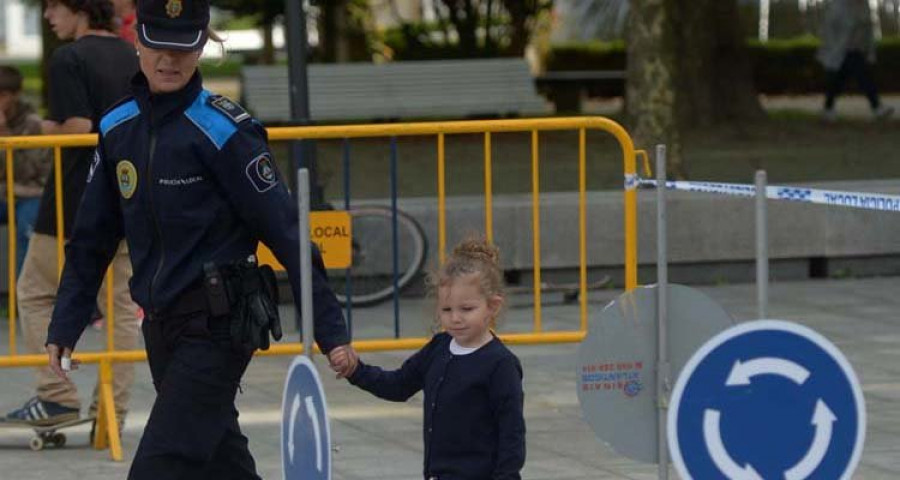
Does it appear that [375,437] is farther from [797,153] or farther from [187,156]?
[797,153]

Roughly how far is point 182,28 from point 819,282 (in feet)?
23.5

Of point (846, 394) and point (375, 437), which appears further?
point (375, 437)

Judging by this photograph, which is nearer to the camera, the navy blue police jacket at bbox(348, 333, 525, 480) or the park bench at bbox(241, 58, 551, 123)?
the navy blue police jacket at bbox(348, 333, 525, 480)

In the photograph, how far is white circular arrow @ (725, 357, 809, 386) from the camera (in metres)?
5.00

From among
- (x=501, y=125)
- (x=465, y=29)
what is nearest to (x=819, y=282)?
(x=501, y=125)

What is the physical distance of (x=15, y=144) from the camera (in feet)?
25.6

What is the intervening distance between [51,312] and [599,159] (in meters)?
8.65

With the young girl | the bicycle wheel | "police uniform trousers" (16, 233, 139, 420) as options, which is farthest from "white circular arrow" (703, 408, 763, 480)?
the bicycle wheel

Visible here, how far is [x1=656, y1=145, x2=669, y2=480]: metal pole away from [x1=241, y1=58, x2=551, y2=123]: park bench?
14.1 metres

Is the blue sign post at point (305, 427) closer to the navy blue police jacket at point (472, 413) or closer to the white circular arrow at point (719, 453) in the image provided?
the navy blue police jacket at point (472, 413)

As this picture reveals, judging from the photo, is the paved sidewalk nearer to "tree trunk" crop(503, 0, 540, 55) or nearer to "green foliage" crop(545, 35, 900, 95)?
"tree trunk" crop(503, 0, 540, 55)

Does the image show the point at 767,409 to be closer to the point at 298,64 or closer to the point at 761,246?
the point at 761,246

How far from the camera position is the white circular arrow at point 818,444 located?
5004 mm

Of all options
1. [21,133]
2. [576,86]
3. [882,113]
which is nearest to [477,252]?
[21,133]
